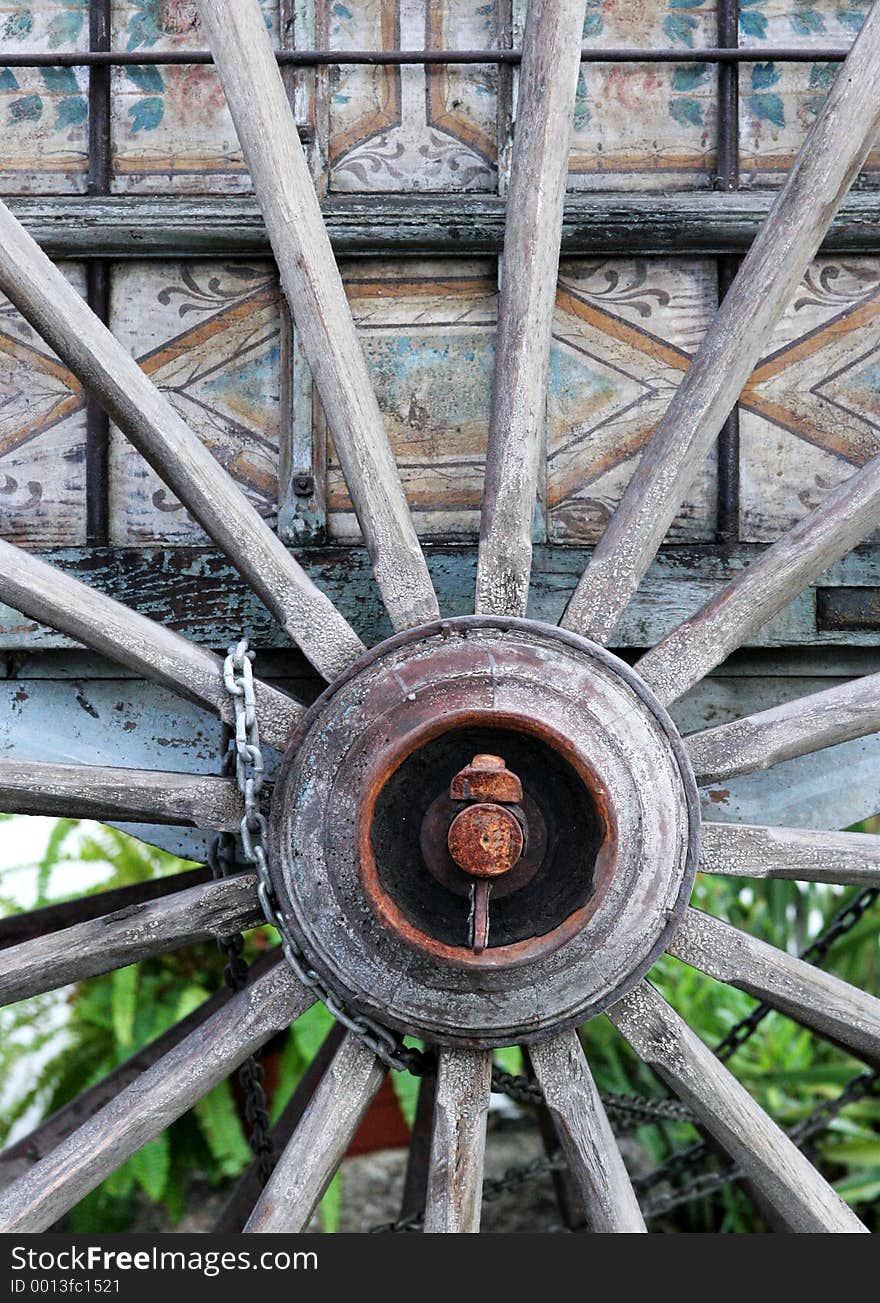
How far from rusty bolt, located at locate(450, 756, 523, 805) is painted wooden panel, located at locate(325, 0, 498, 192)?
134cm

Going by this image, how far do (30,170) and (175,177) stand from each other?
301 millimetres

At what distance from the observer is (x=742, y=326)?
79.7 inches

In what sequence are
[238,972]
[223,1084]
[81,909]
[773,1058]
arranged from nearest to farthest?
[238,972] → [81,909] → [223,1084] → [773,1058]

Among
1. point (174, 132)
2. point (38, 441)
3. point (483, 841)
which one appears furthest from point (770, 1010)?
point (174, 132)

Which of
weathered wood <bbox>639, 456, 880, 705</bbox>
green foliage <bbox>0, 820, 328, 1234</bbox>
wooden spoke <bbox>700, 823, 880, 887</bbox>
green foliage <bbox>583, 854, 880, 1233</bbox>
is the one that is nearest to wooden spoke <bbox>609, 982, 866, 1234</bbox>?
wooden spoke <bbox>700, 823, 880, 887</bbox>

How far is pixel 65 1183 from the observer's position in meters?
1.87

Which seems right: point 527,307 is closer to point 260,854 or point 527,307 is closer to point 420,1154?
point 260,854

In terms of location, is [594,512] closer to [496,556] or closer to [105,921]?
[496,556]

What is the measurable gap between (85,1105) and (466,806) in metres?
Result: 1.61

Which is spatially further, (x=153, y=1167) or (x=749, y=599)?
(x=153, y=1167)

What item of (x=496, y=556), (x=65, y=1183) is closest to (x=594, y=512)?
(x=496, y=556)

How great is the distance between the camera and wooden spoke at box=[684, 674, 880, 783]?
1988mm

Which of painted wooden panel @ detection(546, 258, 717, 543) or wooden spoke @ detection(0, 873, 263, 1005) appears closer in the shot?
wooden spoke @ detection(0, 873, 263, 1005)

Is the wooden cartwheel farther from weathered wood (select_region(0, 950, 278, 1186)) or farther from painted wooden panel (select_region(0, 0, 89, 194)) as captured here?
weathered wood (select_region(0, 950, 278, 1186))
